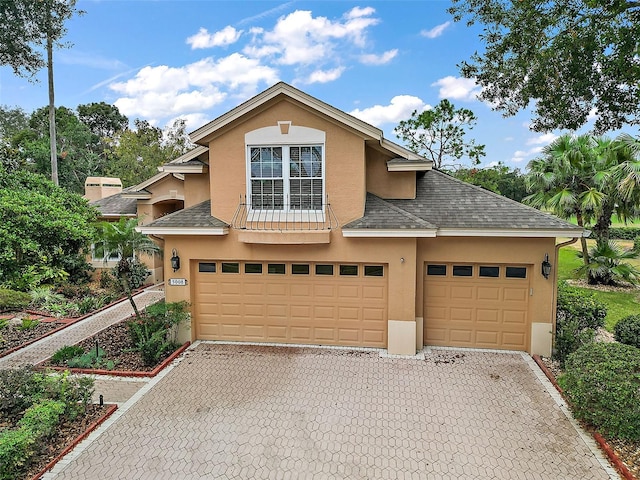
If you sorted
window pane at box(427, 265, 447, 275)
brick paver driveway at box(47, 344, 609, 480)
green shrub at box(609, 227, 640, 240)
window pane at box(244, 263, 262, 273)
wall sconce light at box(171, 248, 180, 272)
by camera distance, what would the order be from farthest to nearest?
green shrub at box(609, 227, 640, 240) < window pane at box(244, 263, 262, 273) < wall sconce light at box(171, 248, 180, 272) < window pane at box(427, 265, 447, 275) < brick paver driveway at box(47, 344, 609, 480)

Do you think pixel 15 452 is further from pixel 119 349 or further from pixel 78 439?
pixel 119 349

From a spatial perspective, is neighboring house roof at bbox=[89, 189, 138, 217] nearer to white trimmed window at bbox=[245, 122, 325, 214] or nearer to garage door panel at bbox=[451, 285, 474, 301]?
white trimmed window at bbox=[245, 122, 325, 214]

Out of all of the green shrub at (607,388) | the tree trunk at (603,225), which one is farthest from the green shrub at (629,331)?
the tree trunk at (603,225)

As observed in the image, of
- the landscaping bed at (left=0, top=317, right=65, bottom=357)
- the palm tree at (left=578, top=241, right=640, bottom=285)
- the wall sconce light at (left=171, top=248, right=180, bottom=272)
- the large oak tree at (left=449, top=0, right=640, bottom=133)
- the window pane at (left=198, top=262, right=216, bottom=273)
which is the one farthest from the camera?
the palm tree at (left=578, top=241, right=640, bottom=285)

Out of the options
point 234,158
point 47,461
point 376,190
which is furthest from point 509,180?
point 47,461

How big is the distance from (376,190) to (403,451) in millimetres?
7650

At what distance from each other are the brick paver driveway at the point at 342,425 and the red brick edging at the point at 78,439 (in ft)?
0.63

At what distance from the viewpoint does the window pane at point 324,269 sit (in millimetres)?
10727

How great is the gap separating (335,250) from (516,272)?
510cm

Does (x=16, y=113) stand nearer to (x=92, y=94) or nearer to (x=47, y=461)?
(x=92, y=94)

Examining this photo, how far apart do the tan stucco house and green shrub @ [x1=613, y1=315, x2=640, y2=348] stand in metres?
2.18

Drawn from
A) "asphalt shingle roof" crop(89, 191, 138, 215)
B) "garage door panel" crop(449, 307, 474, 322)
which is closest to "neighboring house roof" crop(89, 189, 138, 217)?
"asphalt shingle roof" crop(89, 191, 138, 215)

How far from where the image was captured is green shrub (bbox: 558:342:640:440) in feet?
20.2

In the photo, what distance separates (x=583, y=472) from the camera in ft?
18.9
